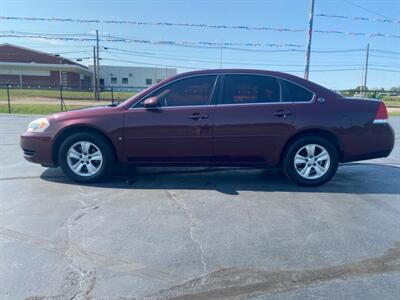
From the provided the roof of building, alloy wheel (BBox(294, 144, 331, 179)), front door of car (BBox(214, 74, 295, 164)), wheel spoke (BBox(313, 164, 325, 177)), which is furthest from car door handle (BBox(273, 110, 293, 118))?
the roof of building

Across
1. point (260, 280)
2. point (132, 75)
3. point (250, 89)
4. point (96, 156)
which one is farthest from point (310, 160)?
point (132, 75)

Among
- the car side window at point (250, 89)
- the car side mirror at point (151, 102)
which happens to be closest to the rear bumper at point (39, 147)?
the car side mirror at point (151, 102)

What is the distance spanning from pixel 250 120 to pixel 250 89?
48cm

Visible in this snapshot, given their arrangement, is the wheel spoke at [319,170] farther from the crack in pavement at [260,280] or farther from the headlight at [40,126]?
the headlight at [40,126]

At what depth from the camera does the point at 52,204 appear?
4.11 m

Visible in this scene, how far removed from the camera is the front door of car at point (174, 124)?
188 inches

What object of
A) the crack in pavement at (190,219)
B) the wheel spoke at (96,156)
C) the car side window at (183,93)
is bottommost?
the crack in pavement at (190,219)

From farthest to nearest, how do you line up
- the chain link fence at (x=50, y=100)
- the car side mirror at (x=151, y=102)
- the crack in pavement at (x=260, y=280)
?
1. the chain link fence at (x=50, y=100)
2. the car side mirror at (x=151, y=102)
3. the crack in pavement at (x=260, y=280)

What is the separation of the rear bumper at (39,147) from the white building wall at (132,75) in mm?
62097

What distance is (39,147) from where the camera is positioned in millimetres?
4902

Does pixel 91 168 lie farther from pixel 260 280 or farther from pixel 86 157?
pixel 260 280

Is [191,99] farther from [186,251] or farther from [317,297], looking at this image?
[317,297]

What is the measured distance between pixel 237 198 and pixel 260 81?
176cm

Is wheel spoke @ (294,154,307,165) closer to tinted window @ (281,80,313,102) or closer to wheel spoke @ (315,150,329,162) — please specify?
wheel spoke @ (315,150,329,162)
